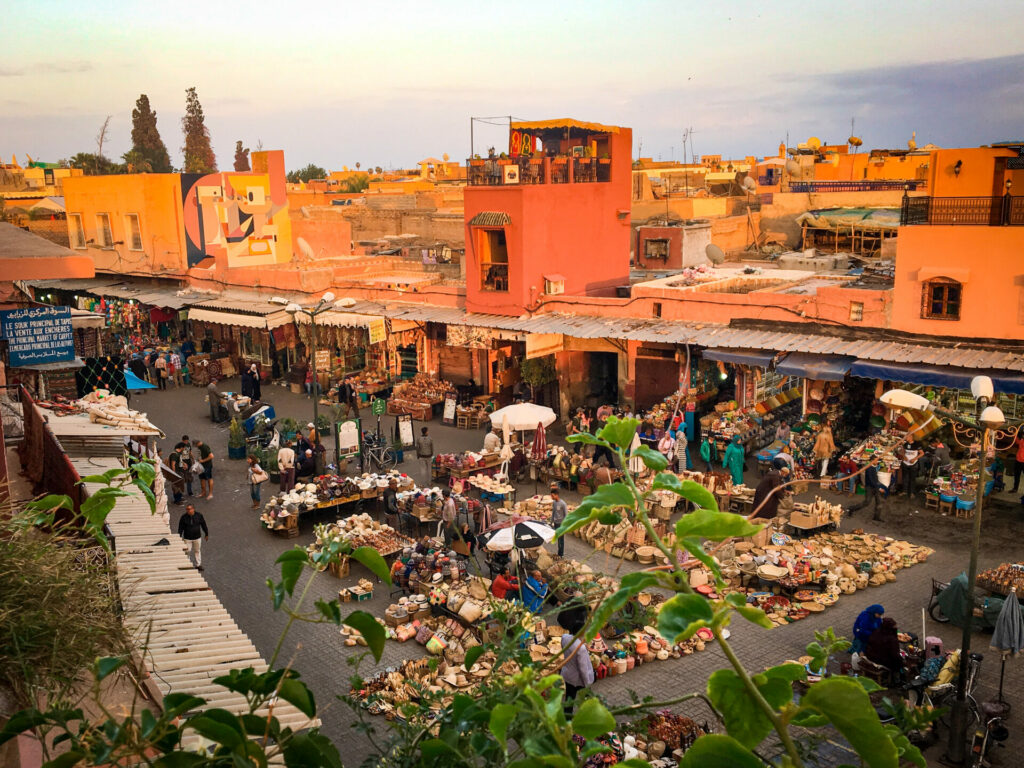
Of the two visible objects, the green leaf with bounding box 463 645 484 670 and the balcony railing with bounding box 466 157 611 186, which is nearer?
the green leaf with bounding box 463 645 484 670

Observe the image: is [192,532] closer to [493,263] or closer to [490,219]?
[490,219]

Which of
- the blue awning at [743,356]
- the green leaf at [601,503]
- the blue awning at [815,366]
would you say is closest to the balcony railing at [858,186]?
the blue awning at [743,356]

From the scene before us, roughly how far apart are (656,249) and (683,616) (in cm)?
2946

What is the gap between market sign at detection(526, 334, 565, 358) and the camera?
22.8m

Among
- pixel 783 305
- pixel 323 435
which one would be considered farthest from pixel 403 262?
pixel 783 305

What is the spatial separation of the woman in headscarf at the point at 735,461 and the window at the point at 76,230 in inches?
1095

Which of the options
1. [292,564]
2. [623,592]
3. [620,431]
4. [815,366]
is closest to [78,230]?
[815,366]

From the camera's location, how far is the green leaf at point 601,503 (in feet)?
7.95

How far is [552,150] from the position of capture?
86.4ft

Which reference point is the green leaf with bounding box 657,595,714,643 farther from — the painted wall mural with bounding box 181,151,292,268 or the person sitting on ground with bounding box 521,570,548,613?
the painted wall mural with bounding box 181,151,292,268

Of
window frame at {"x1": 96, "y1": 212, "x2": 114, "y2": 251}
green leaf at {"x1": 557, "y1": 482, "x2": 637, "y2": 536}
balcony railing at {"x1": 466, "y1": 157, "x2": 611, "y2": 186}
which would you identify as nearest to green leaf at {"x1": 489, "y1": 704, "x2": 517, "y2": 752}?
green leaf at {"x1": 557, "y1": 482, "x2": 637, "y2": 536}

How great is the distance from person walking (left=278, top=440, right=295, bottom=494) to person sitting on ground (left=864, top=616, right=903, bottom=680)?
11854mm

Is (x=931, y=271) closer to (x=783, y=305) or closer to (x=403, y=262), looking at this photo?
(x=783, y=305)

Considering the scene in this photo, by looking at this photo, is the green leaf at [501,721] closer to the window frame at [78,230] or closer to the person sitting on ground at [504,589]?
the person sitting on ground at [504,589]
